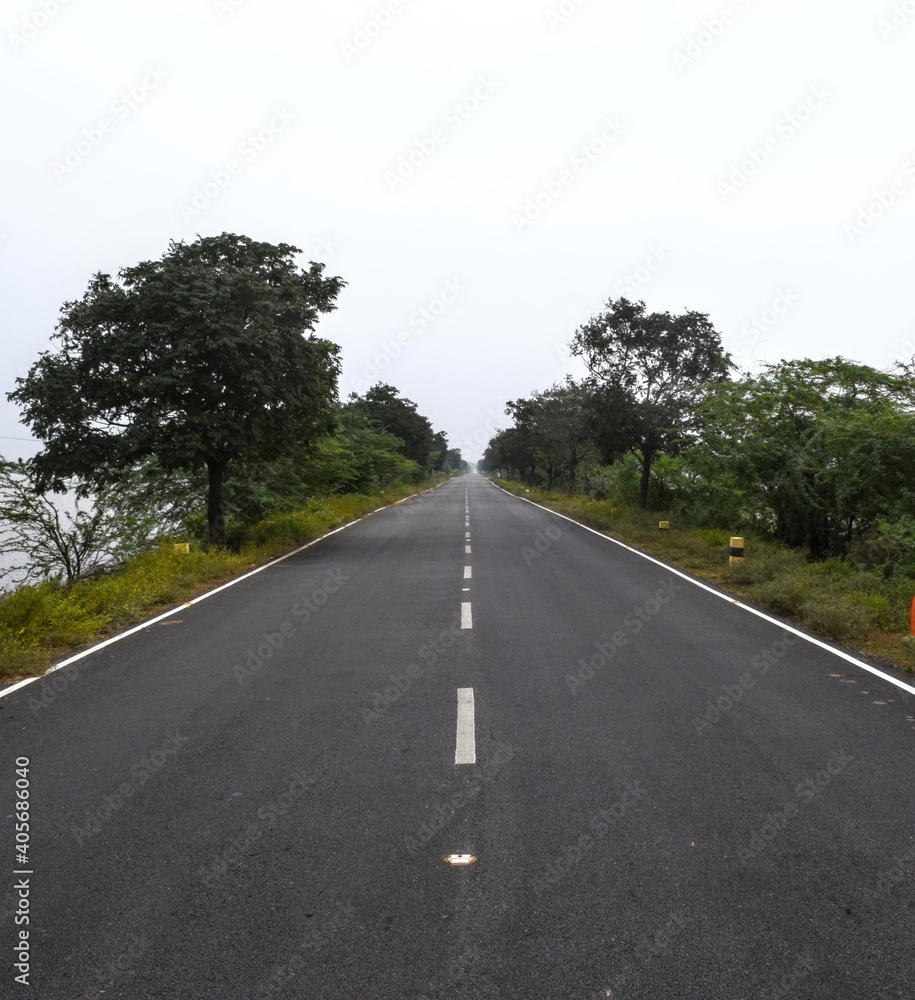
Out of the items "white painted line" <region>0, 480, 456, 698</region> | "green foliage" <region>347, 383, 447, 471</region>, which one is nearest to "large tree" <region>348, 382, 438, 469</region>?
"green foliage" <region>347, 383, 447, 471</region>

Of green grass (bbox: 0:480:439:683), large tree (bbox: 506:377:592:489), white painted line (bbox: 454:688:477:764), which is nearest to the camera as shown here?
white painted line (bbox: 454:688:477:764)

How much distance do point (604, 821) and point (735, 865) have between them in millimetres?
732

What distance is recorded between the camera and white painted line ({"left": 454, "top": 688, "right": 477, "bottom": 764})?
5.29 m

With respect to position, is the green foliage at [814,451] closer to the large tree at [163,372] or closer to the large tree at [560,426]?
the large tree at [163,372]

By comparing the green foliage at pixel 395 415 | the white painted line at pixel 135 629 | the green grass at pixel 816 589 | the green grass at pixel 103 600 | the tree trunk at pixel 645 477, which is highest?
the green foliage at pixel 395 415

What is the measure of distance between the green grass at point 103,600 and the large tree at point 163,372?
98.8 inches

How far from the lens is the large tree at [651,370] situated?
25.9m

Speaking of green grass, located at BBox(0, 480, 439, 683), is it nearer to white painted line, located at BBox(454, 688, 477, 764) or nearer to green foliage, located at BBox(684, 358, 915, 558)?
white painted line, located at BBox(454, 688, 477, 764)

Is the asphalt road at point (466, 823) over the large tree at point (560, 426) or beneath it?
beneath

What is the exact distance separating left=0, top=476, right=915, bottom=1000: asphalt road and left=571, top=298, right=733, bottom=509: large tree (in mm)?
17795

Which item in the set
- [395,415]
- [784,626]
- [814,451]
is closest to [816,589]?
Result: [784,626]

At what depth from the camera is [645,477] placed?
28.2m

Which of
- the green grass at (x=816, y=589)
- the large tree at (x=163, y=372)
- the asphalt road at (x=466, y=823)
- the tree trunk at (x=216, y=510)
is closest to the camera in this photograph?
the asphalt road at (x=466, y=823)

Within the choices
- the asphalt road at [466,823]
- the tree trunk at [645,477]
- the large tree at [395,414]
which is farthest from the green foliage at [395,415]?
the asphalt road at [466,823]
